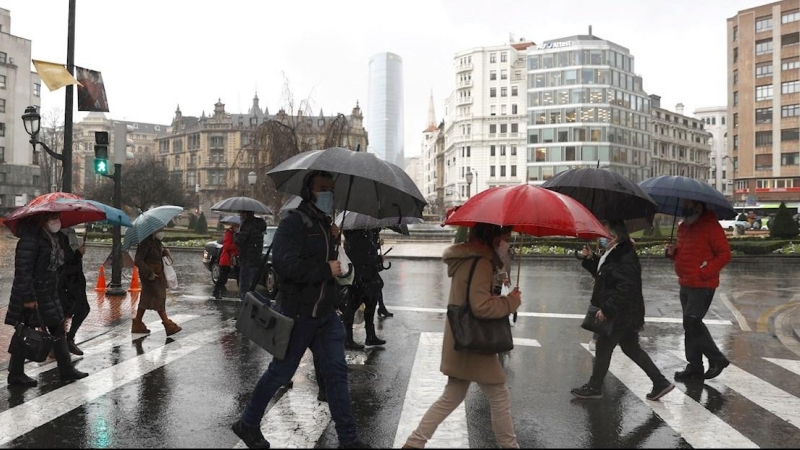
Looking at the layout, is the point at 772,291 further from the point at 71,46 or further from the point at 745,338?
the point at 71,46

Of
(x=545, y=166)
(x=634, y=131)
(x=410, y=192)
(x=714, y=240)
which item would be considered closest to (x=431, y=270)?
(x=714, y=240)

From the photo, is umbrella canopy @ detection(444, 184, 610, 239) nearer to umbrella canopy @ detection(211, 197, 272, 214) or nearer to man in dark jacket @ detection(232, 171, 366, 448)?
man in dark jacket @ detection(232, 171, 366, 448)

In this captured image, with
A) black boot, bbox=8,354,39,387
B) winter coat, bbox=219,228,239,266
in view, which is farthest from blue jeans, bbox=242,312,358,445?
winter coat, bbox=219,228,239,266

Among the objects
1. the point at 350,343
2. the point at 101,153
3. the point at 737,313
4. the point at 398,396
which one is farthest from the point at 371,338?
the point at 101,153

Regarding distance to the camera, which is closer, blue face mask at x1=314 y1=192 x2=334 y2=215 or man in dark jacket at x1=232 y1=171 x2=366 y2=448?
man in dark jacket at x1=232 y1=171 x2=366 y2=448

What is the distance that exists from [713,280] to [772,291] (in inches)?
402

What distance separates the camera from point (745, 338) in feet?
28.9

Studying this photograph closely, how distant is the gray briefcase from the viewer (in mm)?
3973

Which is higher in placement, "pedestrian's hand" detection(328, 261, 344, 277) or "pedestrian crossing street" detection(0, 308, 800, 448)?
"pedestrian's hand" detection(328, 261, 344, 277)

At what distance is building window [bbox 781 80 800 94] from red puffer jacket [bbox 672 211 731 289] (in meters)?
74.2

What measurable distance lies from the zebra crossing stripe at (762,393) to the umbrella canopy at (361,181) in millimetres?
3627

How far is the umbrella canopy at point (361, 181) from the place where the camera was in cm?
426

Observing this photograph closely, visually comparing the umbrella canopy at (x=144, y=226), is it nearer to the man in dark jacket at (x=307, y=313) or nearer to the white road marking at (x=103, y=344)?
the white road marking at (x=103, y=344)

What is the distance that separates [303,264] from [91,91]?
1066cm
